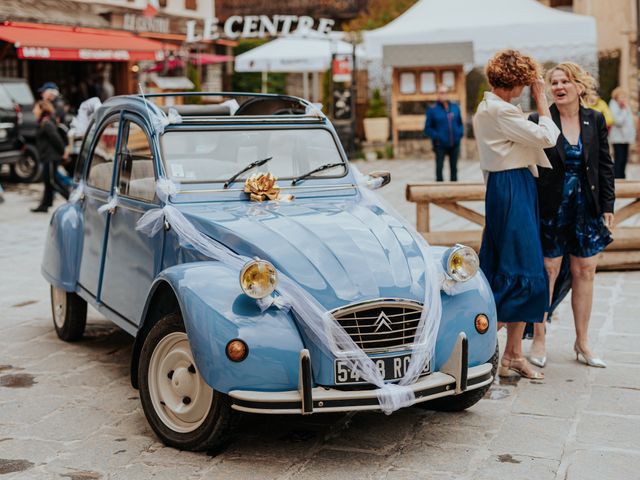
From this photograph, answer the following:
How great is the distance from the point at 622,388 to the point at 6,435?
11.3ft

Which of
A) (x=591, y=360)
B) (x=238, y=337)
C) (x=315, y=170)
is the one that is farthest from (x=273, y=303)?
(x=591, y=360)

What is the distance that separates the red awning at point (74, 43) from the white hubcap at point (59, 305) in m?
12.0

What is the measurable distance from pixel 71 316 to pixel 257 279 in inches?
116

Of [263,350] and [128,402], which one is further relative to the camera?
[128,402]

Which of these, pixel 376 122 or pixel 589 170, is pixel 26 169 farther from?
pixel 589 170

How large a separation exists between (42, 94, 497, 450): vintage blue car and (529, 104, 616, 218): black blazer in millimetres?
996

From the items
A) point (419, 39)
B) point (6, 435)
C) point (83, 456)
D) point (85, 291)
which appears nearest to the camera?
point (83, 456)

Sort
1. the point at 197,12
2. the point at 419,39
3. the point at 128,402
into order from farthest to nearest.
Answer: the point at 197,12
the point at 419,39
the point at 128,402

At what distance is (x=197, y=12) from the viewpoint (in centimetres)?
3200

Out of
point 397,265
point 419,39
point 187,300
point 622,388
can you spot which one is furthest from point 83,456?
point 419,39

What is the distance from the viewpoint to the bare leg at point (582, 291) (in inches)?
243

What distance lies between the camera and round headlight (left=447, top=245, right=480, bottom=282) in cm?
498

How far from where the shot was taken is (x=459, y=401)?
5.27m

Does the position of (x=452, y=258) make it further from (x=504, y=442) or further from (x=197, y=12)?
(x=197, y=12)
